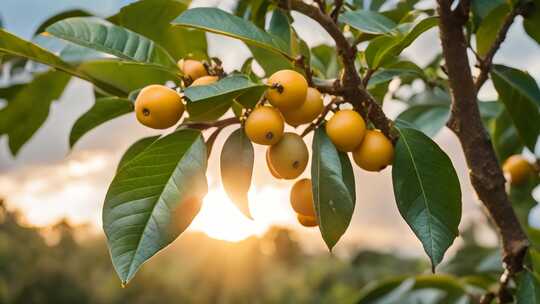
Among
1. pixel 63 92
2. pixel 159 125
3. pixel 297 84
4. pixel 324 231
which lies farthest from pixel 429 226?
pixel 63 92

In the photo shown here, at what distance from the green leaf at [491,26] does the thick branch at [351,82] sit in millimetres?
348

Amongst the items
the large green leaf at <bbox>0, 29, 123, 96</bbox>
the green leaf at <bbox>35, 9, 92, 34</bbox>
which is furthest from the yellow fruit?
the green leaf at <bbox>35, 9, 92, 34</bbox>

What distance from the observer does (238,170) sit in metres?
0.81

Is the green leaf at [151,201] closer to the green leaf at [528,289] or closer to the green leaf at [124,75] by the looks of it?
the green leaf at [124,75]

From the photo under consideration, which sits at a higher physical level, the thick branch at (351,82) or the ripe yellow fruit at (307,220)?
the thick branch at (351,82)

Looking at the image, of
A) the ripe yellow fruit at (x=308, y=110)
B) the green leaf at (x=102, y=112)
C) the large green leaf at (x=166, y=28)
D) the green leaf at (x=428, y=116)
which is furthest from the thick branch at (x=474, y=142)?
the green leaf at (x=102, y=112)

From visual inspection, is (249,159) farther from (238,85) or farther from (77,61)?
(77,61)

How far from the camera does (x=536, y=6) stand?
103 cm

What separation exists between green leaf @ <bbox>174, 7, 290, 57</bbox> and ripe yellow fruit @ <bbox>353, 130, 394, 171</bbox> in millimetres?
152

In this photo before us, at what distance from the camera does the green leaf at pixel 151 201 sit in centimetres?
73

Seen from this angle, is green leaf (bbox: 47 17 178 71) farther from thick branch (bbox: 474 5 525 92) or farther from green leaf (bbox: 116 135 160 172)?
thick branch (bbox: 474 5 525 92)

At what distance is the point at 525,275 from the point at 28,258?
53.6 ft

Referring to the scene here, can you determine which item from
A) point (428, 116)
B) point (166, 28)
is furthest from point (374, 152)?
point (428, 116)

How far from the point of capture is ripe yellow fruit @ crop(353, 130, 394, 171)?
0.83 meters
